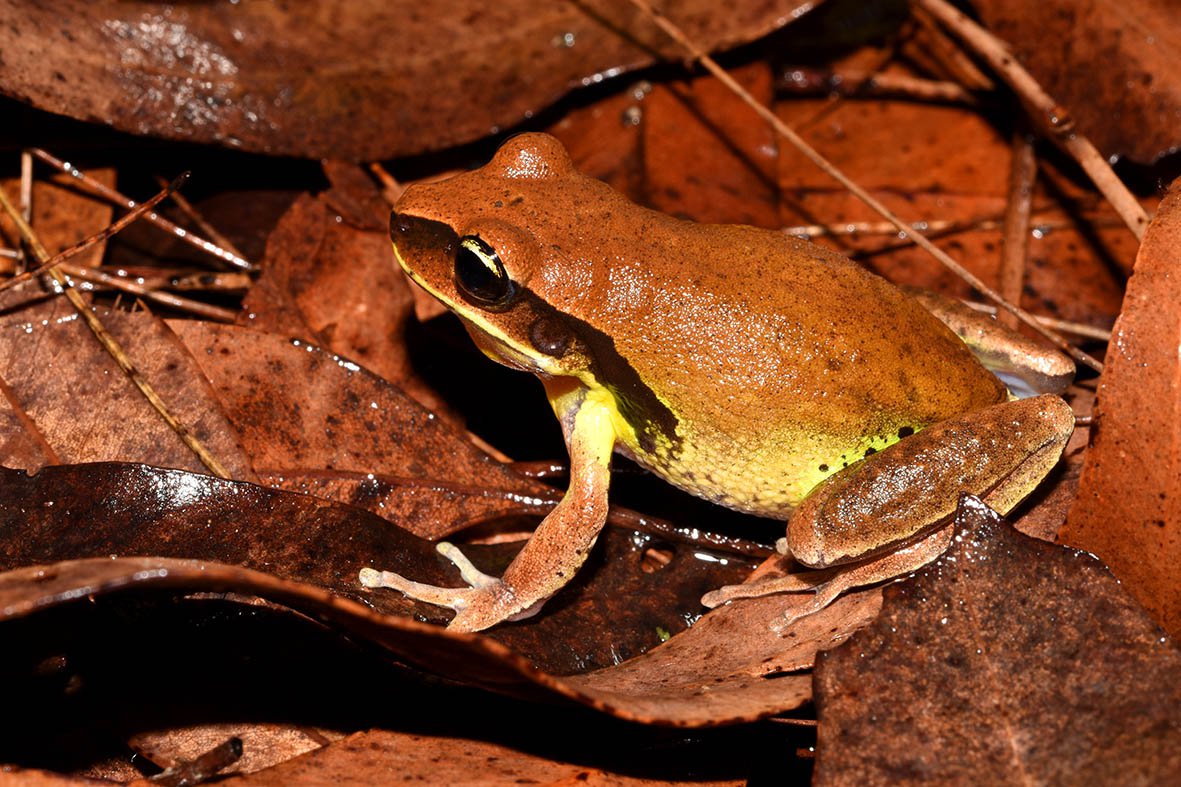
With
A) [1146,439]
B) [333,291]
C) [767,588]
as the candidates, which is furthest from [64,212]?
[1146,439]

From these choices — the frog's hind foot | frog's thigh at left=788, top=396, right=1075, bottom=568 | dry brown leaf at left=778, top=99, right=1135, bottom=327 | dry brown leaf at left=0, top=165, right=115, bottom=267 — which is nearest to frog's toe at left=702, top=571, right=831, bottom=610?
the frog's hind foot

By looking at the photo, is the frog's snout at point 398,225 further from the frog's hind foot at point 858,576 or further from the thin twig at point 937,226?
the thin twig at point 937,226

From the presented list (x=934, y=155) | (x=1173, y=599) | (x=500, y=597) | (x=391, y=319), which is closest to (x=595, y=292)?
(x=500, y=597)

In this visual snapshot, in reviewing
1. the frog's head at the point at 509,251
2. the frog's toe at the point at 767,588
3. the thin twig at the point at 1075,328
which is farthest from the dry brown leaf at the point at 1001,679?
the thin twig at the point at 1075,328

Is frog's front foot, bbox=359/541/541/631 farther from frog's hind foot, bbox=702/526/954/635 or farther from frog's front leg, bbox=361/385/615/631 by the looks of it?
frog's hind foot, bbox=702/526/954/635

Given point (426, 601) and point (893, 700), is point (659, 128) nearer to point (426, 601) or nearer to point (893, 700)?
point (426, 601)

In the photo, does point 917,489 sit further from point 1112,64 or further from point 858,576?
point 1112,64
